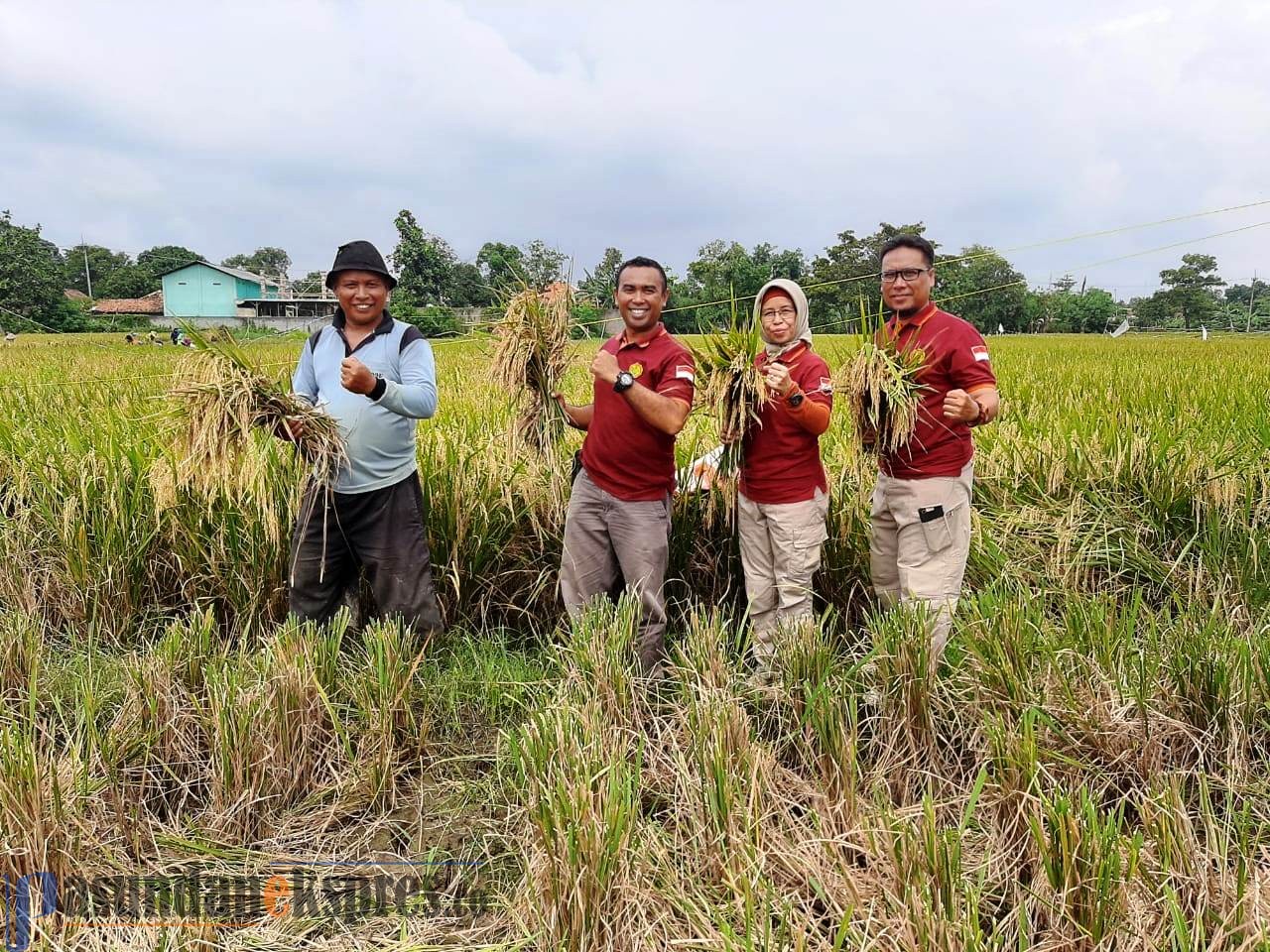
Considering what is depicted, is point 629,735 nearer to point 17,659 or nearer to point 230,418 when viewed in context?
point 230,418

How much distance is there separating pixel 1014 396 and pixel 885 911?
5357mm

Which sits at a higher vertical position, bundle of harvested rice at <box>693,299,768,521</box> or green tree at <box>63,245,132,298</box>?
green tree at <box>63,245,132,298</box>

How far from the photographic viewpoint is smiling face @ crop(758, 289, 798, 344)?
2.59 metres

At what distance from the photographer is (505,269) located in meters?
3.11

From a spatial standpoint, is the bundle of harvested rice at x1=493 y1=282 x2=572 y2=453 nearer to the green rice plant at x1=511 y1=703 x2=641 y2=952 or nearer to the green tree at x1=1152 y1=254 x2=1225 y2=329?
the green rice plant at x1=511 y1=703 x2=641 y2=952

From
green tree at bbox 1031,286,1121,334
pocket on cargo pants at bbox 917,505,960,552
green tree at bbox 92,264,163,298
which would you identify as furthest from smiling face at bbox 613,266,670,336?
green tree at bbox 92,264,163,298

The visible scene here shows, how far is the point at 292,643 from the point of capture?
7.93 feet

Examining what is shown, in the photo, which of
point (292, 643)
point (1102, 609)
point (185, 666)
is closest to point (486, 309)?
point (292, 643)

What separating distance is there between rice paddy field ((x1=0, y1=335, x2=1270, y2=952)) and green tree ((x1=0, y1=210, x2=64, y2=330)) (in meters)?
15.1

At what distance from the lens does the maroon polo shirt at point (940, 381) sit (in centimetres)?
257

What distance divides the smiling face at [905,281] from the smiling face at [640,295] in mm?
810

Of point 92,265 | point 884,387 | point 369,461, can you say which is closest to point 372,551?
point 369,461

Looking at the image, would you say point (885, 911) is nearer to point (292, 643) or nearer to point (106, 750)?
point (292, 643)

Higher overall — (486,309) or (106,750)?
(486,309)
